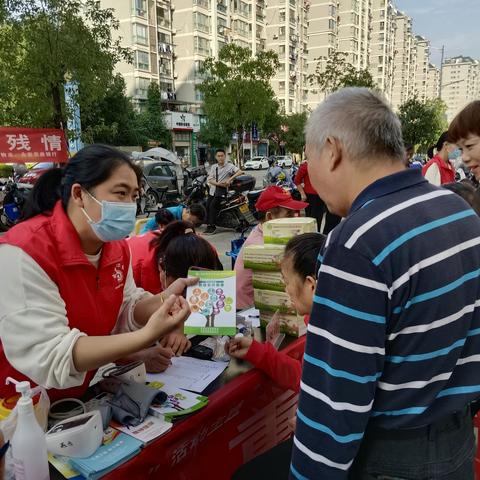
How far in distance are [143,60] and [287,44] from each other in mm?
24792

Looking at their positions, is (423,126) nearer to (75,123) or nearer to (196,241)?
(75,123)

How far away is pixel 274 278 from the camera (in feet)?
A: 7.06

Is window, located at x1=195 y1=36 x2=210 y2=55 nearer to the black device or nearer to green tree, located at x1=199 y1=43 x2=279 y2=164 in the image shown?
green tree, located at x1=199 y1=43 x2=279 y2=164

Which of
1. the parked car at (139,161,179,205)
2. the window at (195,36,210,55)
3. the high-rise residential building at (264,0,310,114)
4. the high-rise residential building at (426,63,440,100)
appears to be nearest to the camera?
the parked car at (139,161,179,205)

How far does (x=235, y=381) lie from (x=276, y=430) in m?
0.56

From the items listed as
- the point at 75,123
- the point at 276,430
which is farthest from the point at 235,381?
the point at 75,123

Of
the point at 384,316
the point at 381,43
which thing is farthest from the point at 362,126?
the point at 381,43

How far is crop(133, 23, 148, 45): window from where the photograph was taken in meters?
31.1

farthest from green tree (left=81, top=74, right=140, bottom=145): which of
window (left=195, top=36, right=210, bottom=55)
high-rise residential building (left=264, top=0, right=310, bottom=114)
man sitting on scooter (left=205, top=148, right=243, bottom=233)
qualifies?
high-rise residential building (left=264, top=0, right=310, bottom=114)

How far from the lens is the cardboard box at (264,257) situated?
83.1 inches

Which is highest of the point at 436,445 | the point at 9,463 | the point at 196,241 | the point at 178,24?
the point at 178,24

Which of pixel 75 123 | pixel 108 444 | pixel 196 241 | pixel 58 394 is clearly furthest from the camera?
pixel 75 123

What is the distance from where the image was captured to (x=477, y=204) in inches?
82.4

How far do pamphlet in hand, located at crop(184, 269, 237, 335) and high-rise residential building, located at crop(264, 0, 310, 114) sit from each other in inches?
1970
